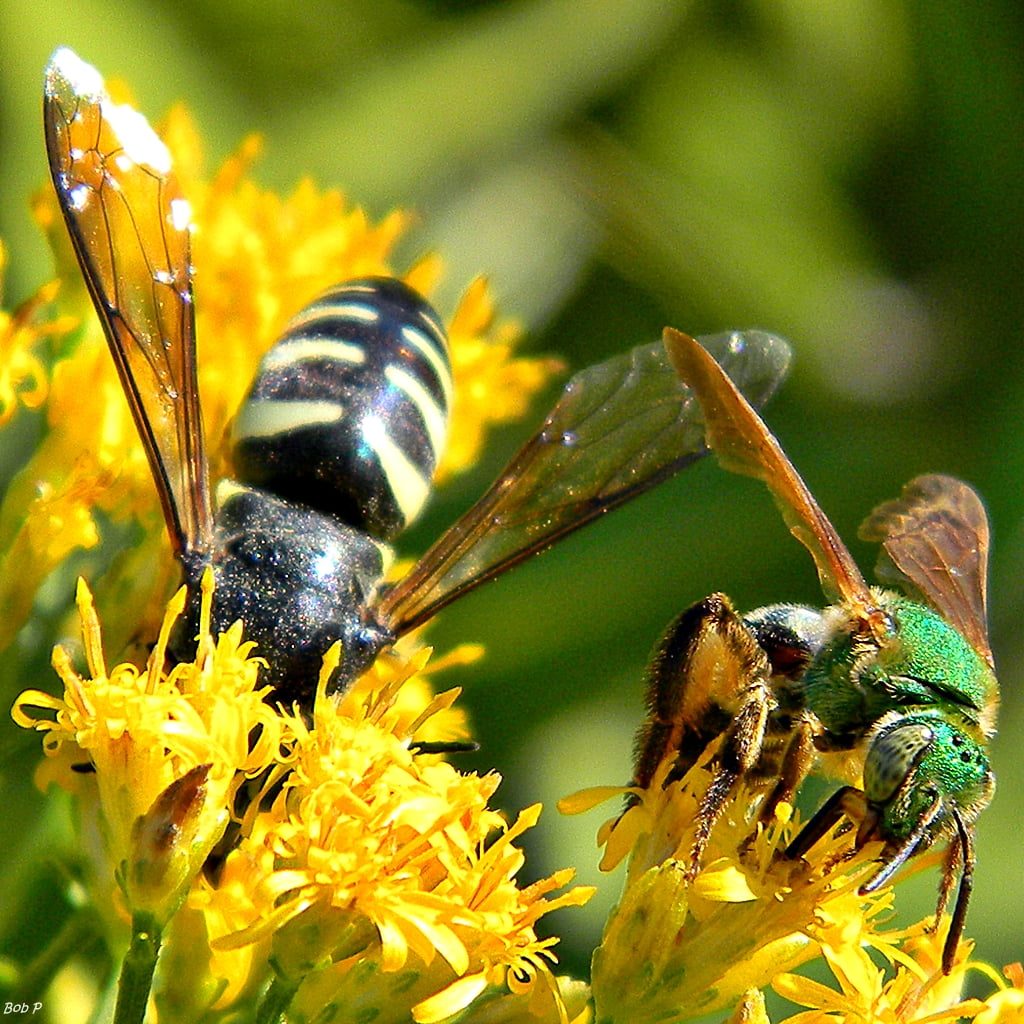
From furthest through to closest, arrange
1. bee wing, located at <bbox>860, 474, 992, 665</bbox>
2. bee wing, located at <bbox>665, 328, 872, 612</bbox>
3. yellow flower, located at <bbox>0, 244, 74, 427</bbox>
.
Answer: yellow flower, located at <bbox>0, 244, 74, 427</bbox> → bee wing, located at <bbox>860, 474, 992, 665</bbox> → bee wing, located at <bbox>665, 328, 872, 612</bbox>

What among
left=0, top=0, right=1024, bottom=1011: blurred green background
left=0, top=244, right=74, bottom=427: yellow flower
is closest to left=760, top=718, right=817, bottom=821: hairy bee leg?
left=0, top=244, right=74, bottom=427: yellow flower

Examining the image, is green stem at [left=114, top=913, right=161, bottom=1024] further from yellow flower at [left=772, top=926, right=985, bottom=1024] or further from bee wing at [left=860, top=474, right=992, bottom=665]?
bee wing at [left=860, top=474, right=992, bottom=665]

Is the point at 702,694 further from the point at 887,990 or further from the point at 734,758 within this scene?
the point at 887,990

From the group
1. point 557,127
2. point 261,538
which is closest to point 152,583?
point 261,538

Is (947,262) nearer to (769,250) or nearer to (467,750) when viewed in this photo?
(769,250)

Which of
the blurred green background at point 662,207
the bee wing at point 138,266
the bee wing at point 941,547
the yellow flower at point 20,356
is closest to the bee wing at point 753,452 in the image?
the bee wing at point 941,547

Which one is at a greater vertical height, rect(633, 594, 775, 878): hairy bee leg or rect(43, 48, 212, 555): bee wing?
rect(43, 48, 212, 555): bee wing

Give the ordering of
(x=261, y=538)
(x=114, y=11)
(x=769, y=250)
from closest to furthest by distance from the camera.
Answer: (x=261, y=538) → (x=114, y=11) → (x=769, y=250)
